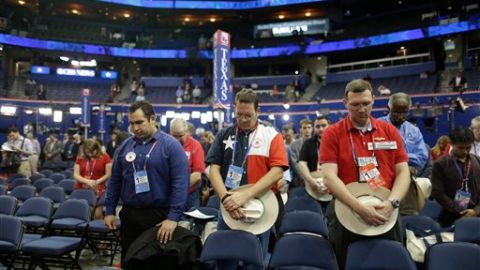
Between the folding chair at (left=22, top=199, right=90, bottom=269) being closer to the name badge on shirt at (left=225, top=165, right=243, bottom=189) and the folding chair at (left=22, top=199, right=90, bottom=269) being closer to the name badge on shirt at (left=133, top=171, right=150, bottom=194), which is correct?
the name badge on shirt at (left=133, top=171, right=150, bottom=194)

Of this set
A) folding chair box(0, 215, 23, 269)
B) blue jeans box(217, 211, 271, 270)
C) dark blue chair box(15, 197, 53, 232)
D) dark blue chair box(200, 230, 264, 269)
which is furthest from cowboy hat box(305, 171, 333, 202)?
dark blue chair box(15, 197, 53, 232)

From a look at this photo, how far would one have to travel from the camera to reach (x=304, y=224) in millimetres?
3816

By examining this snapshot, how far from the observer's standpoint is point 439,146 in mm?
7203

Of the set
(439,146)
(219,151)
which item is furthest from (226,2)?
(219,151)

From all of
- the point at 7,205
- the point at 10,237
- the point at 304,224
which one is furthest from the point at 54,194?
the point at 304,224

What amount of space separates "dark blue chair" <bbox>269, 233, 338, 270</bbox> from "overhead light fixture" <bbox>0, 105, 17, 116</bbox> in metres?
16.2

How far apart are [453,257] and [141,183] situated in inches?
89.9

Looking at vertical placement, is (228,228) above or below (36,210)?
above

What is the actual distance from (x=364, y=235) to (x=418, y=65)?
22831 millimetres

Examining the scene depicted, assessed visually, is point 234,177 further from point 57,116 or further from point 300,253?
point 57,116

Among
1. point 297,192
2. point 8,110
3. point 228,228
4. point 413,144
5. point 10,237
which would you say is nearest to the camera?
point 228,228

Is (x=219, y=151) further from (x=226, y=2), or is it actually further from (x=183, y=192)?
(x=226, y=2)

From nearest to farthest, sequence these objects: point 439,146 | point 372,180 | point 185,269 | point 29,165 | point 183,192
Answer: point 372,180
point 185,269
point 183,192
point 439,146
point 29,165

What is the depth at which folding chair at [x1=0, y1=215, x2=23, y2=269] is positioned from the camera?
403 cm
